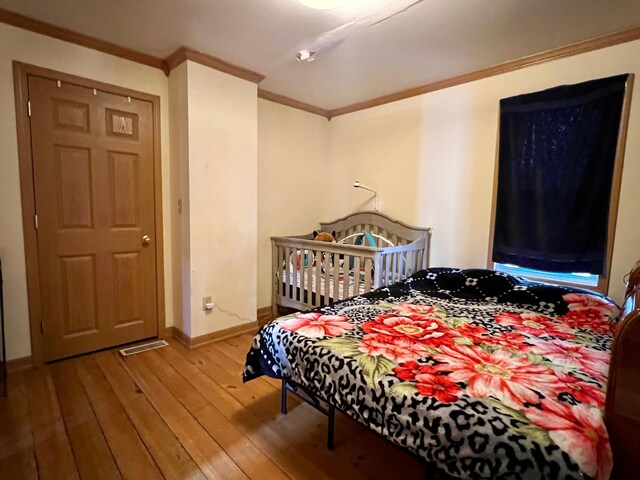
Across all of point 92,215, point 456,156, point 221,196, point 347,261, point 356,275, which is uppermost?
point 456,156

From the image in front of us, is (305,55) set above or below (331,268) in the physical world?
above

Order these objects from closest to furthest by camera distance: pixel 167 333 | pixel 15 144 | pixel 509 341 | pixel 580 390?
pixel 580 390 → pixel 509 341 → pixel 15 144 → pixel 167 333

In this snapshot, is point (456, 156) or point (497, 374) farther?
point (456, 156)

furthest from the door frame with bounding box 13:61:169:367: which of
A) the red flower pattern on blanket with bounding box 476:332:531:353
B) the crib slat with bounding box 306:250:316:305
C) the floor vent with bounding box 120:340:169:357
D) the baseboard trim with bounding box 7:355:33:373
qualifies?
the red flower pattern on blanket with bounding box 476:332:531:353

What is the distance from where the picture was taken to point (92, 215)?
2.32m

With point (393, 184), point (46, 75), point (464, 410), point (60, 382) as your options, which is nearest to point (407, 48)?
point (393, 184)

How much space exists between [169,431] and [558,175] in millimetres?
2975

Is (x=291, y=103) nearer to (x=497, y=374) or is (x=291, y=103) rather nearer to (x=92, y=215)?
(x=92, y=215)

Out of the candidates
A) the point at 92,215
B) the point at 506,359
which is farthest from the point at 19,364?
the point at 506,359

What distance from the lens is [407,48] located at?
225 centimetres

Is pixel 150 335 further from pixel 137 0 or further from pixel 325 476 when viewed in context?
pixel 137 0

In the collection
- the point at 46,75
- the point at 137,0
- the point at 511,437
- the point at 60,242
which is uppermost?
the point at 137,0

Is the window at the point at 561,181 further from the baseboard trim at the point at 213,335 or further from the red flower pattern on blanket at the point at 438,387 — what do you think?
the baseboard trim at the point at 213,335

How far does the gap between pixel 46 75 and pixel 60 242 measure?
3.70ft
